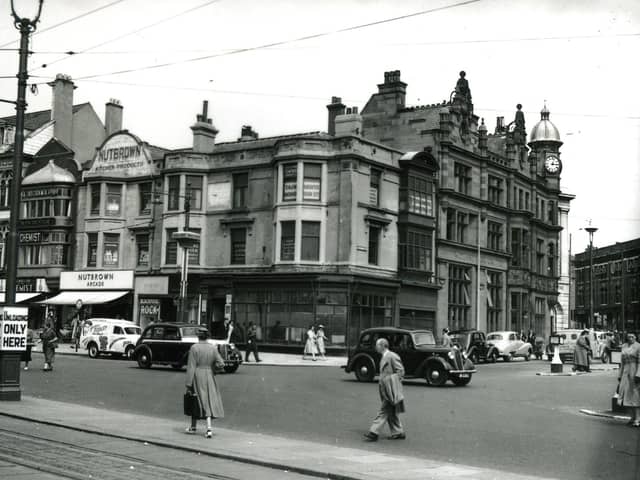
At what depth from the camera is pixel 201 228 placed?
144ft

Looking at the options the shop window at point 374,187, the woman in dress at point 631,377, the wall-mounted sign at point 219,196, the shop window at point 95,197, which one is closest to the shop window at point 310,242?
the shop window at point 374,187

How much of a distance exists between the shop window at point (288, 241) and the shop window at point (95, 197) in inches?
536

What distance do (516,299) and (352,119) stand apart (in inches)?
Result: 838

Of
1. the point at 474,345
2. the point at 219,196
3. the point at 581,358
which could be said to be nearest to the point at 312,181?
the point at 219,196

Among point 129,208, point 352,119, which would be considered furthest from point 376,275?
point 129,208

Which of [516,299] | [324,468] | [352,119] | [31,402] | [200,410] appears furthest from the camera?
[516,299]

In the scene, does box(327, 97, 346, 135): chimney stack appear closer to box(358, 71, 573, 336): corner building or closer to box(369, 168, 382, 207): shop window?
box(358, 71, 573, 336): corner building

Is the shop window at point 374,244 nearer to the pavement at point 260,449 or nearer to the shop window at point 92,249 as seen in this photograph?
the shop window at point 92,249

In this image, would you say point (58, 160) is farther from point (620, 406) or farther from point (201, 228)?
point (620, 406)

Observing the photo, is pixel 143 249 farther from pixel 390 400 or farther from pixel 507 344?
pixel 390 400

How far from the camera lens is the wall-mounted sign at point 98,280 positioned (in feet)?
152

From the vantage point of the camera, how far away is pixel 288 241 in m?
40.6

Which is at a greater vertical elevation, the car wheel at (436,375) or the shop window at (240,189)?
the shop window at (240,189)

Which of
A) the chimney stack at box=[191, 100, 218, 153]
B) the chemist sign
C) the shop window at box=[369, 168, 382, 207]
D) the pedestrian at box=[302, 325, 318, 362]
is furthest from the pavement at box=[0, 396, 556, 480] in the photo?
the chimney stack at box=[191, 100, 218, 153]
